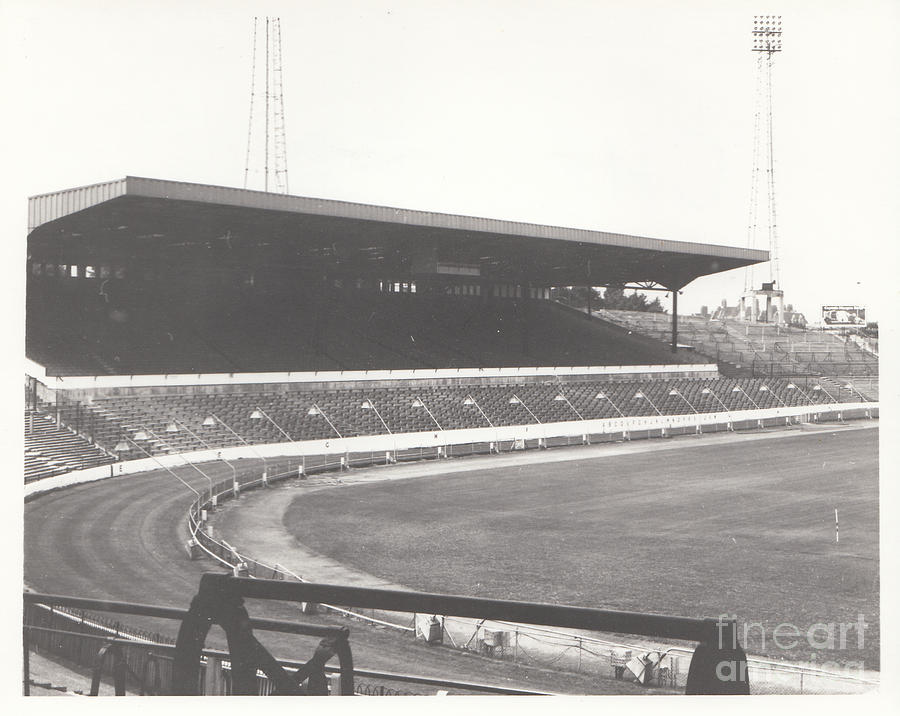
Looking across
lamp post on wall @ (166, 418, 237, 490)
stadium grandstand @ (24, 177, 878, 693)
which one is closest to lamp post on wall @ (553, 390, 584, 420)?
stadium grandstand @ (24, 177, 878, 693)

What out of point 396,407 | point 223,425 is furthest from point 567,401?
point 223,425

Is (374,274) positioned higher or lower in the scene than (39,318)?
higher

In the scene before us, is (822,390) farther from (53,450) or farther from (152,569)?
(152,569)

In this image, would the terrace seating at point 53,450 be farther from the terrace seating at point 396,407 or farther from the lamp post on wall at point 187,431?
the lamp post on wall at point 187,431

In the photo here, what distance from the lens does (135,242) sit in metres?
50.8

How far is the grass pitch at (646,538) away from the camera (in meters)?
19.2

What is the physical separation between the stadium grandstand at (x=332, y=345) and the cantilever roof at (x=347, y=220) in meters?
0.14

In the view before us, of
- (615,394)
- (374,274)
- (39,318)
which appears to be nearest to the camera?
(39,318)

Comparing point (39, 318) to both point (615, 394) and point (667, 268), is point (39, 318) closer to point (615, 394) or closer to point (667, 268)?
point (615, 394)

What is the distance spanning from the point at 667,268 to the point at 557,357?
1284cm

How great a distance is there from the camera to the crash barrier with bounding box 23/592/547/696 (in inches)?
202
